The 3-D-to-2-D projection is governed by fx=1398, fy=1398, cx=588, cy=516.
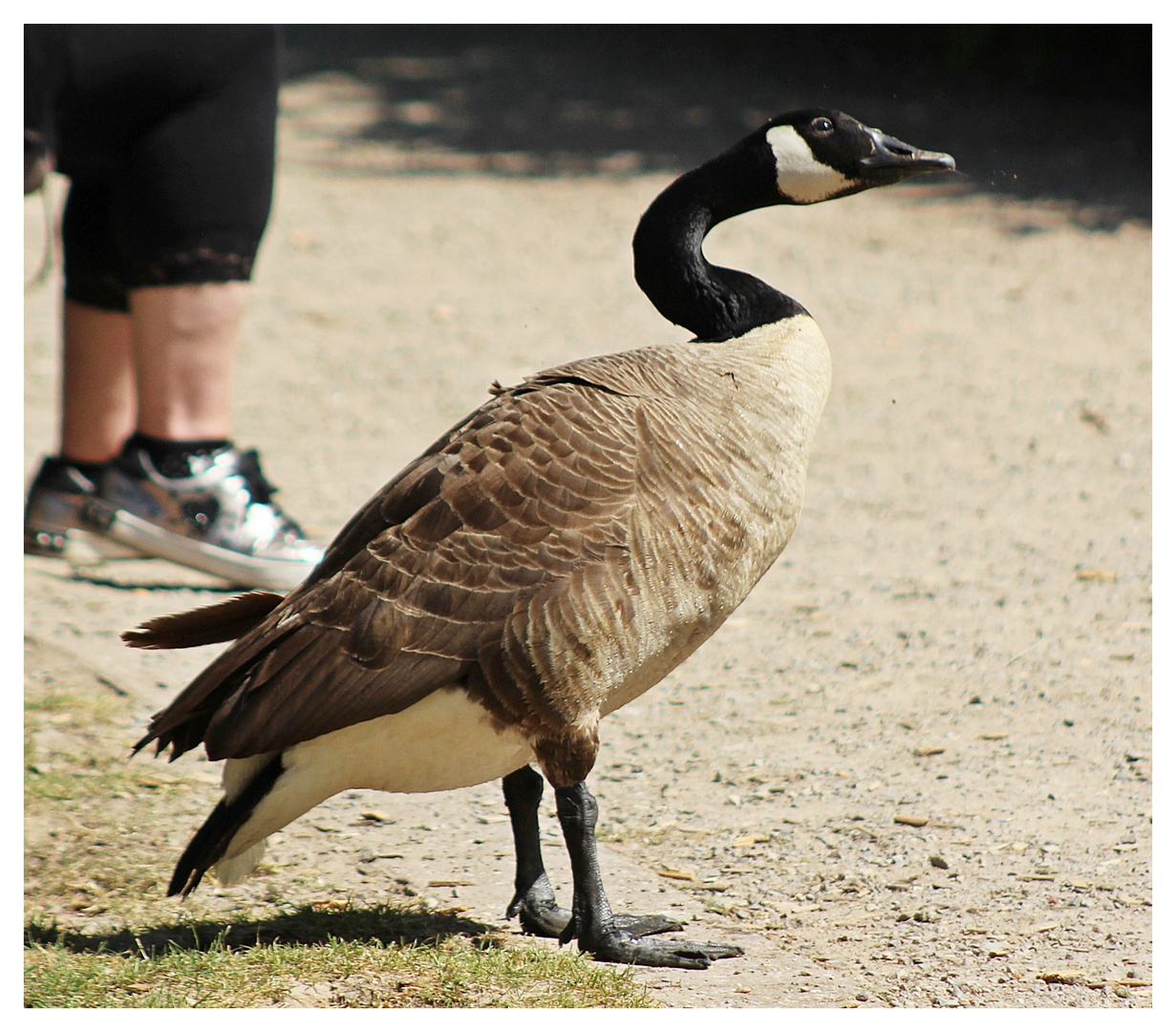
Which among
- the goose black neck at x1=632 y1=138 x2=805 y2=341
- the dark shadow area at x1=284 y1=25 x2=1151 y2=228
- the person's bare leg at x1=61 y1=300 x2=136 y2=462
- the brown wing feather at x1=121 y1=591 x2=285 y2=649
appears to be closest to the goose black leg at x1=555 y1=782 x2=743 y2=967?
the brown wing feather at x1=121 y1=591 x2=285 y2=649

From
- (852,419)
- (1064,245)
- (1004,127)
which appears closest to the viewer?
(852,419)

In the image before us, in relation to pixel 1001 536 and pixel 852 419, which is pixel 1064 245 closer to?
pixel 852 419

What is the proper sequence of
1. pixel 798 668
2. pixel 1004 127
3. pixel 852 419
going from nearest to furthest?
pixel 798 668, pixel 852 419, pixel 1004 127

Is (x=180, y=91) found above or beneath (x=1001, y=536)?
above

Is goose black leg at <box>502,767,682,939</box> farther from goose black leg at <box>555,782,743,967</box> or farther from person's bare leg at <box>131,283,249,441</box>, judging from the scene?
person's bare leg at <box>131,283,249,441</box>

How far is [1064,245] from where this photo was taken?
912 cm

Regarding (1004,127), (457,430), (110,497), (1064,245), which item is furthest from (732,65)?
(457,430)

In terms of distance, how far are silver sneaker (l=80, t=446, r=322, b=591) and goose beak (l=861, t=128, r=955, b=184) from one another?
2.81m

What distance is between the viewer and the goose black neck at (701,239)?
3156mm

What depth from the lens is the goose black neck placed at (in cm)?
316

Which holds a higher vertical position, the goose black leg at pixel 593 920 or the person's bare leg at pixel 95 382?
the person's bare leg at pixel 95 382

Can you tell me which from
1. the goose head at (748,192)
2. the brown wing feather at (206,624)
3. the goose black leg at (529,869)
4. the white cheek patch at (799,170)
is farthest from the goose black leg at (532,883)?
the white cheek patch at (799,170)

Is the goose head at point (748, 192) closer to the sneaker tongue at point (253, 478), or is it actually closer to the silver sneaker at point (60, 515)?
the sneaker tongue at point (253, 478)

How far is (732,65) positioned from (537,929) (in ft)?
40.2
